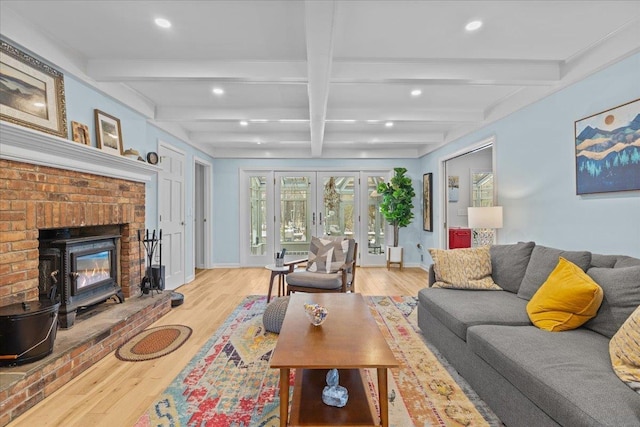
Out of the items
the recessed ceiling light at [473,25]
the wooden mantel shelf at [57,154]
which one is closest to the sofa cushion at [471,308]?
the recessed ceiling light at [473,25]

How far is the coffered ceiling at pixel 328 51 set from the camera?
2018 millimetres

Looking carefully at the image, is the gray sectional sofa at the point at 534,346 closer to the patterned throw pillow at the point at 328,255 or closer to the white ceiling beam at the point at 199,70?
the patterned throw pillow at the point at 328,255

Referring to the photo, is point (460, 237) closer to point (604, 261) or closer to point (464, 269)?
point (464, 269)

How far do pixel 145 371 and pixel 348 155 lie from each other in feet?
16.5

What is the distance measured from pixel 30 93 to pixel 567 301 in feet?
12.9

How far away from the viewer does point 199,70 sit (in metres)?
2.72

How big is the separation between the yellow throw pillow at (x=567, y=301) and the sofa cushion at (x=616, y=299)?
0.04 m

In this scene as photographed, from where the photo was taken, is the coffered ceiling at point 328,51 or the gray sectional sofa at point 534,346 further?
the coffered ceiling at point 328,51

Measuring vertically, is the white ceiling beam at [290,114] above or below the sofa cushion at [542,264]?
above

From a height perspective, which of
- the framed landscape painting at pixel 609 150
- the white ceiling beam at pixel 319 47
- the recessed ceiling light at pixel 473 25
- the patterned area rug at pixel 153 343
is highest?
the recessed ceiling light at pixel 473 25

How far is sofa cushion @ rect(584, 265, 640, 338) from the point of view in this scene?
1697 millimetres

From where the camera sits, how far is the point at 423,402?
1.89 m

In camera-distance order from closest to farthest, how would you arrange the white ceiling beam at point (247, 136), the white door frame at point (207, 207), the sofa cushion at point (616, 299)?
the sofa cushion at point (616, 299), the white ceiling beam at point (247, 136), the white door frame at point (207, 207)

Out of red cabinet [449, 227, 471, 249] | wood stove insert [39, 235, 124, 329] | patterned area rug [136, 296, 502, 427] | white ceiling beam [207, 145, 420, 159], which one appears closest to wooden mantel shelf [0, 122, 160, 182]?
wood stove insert [39, 235, 124, 329]
